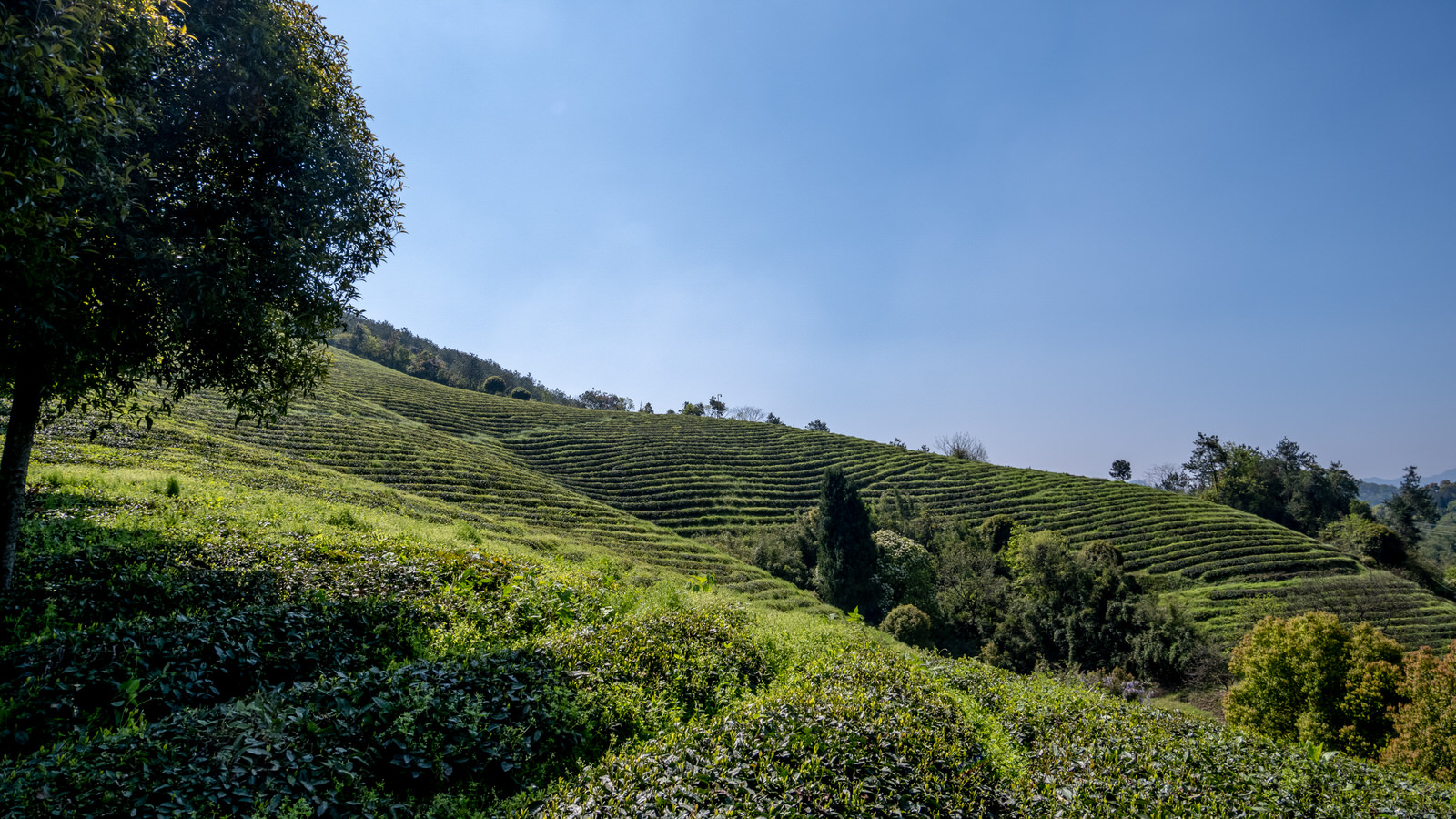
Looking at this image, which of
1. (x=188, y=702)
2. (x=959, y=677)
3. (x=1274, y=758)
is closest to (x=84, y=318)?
(x=188, y=702)

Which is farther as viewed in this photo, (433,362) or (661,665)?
(433,362)

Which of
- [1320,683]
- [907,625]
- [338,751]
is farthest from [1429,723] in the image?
[338,751]

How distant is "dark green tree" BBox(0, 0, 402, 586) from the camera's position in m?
5.22

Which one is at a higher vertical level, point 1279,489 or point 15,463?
point 1279,489

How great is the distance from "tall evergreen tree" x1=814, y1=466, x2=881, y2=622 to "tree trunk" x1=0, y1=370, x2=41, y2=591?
31.7 metres

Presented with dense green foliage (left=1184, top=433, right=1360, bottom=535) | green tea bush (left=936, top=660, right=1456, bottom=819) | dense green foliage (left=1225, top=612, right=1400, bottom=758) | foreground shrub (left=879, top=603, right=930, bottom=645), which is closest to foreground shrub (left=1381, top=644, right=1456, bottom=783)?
dense green foliage (left=1225, top=612, right=1400, bottom=758)

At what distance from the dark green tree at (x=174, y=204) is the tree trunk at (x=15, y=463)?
0.07 ft

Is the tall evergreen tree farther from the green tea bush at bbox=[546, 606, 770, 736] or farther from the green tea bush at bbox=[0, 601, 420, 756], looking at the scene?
the green tea bush at bbox=[0, 601, 420, 756]

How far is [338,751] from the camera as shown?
433cm

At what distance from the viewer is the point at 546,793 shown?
462cm

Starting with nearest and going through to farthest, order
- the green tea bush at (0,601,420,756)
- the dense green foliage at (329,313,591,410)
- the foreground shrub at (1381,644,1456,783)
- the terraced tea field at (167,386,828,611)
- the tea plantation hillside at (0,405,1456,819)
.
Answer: the tea plantation hillside at (0,405,1456,819) < the green tea bush at (0,601,420,756) < the foreground shrub at (1381,644,1456,783) < the terraced tea field at (167,386,828,611) < the dense green foliage at (329,313,591,410)

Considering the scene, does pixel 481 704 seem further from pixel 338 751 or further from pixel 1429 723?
pixel 1429 723

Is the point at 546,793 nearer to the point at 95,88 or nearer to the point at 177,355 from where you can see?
the point at 95,88

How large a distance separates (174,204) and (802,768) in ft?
33.6
